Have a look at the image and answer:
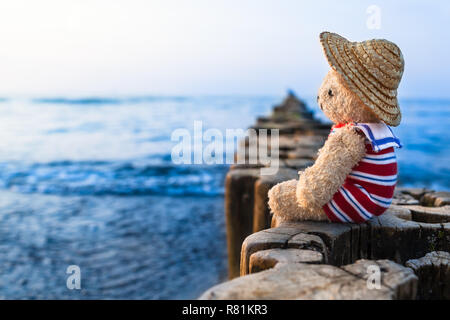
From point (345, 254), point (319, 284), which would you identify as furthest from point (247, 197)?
point (319, 284)

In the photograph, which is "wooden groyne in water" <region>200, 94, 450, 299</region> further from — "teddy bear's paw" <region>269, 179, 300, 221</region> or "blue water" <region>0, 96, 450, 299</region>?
"blue water" <region>0, 96, 450, 299</region>

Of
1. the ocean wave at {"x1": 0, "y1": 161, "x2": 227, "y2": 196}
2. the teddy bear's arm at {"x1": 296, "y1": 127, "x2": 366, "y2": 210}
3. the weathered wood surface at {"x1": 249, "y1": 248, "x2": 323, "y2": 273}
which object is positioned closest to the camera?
the weathered wood surface at {"x1": 249, "y1": 248, "x2": 323, "y2": 273}

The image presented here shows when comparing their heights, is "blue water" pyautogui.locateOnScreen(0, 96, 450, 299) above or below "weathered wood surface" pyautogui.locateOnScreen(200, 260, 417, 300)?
below

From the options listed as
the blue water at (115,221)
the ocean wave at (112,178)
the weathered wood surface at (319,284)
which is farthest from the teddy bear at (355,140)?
the ocean wave at (112,178)

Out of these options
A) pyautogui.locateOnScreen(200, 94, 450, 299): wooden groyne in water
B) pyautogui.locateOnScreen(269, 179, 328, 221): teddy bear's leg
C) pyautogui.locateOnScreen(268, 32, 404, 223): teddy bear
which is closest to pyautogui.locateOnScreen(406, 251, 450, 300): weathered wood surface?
pyautogui.locateOnScreen(200, 94, 450, 299): wooden groyne in water

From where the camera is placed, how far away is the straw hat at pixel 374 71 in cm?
237

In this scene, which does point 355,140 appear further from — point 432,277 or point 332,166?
point 432,277

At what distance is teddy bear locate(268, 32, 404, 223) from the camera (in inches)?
93.5

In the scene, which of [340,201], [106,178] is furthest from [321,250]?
[106,178]

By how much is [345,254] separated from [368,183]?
1.33 feet

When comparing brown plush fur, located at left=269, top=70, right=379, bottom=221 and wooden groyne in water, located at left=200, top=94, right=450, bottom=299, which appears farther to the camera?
brown plush fur, located at left=269, top=70, right=379, bottom=221

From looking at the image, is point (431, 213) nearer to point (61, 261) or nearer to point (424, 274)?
point (424, 274)
